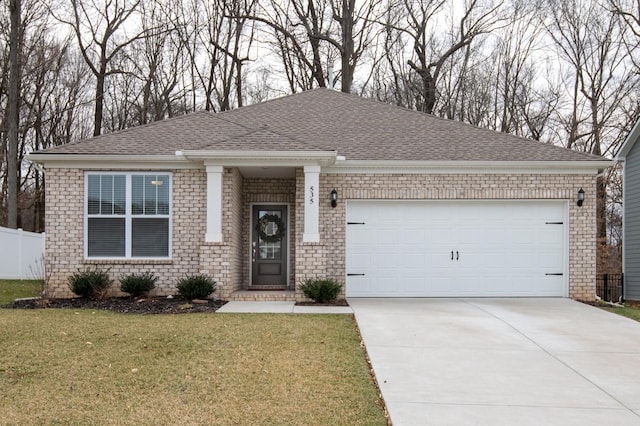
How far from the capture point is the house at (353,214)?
11.1m

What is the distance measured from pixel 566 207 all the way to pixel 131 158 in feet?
31.1

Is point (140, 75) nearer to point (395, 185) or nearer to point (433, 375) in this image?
point (395, 185)

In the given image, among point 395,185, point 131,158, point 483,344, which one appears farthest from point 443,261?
point 131,158

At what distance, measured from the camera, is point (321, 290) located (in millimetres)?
10406

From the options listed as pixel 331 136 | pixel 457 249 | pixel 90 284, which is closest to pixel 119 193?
pixel 90 284

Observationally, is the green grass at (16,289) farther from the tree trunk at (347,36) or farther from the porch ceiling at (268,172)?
the tree trunk at (347,36)

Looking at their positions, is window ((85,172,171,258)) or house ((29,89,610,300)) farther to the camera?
window ((85,172,171,258))

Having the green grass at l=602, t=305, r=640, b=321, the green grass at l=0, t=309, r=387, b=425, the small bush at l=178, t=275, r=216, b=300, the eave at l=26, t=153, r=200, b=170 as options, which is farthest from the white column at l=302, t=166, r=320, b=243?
the green grass at l=602, t=305, r=640, b=321

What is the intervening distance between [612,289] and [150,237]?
1291cm

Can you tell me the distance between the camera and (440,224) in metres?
11.7

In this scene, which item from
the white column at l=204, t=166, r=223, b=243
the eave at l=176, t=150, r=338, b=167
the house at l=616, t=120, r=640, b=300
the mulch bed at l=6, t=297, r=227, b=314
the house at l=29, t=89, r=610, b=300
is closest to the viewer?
the mulch bed at l=6, t=297, r=227, b=314

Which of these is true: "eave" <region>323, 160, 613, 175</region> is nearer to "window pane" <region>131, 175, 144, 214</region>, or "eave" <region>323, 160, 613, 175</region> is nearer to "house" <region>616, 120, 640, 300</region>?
"house" <region>616, 120, 640, 300</region>

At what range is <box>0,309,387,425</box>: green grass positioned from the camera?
14.4 ft

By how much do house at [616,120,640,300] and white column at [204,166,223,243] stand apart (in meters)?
11.0
